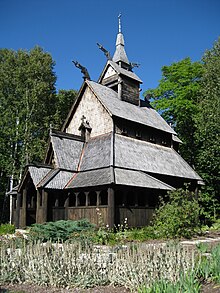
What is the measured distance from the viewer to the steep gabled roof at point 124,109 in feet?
81.0

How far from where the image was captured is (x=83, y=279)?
284 inches

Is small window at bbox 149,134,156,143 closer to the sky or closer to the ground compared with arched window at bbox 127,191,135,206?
closer to the sky

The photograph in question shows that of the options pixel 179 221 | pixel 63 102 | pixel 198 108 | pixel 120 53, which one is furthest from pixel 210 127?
pixel 63 102

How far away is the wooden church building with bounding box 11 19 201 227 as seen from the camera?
19.8m

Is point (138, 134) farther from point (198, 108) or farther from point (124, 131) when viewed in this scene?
point (198, 108)

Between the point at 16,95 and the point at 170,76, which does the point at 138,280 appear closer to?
the point at 16,95

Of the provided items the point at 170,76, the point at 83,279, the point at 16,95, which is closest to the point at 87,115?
the point at 16,95

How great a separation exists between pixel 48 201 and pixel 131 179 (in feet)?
19.9

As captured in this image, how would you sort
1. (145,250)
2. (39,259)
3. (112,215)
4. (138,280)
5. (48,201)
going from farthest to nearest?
1. (48,201)
2. (112,215)
3. (39,259)
4. (145,250)
5. (138,280)

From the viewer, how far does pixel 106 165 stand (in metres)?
20.6

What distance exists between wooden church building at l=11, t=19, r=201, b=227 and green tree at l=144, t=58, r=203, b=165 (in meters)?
8.05

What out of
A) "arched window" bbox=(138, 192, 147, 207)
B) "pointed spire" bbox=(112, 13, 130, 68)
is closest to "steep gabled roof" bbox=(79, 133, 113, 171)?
"arched window" bbox=(138, 192, 147, 207)

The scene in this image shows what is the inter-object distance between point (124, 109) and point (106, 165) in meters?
7.32

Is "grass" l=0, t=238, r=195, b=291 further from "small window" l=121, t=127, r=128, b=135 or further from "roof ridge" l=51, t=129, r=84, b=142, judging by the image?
"small window" l=121, t=127, r=128, b=135
